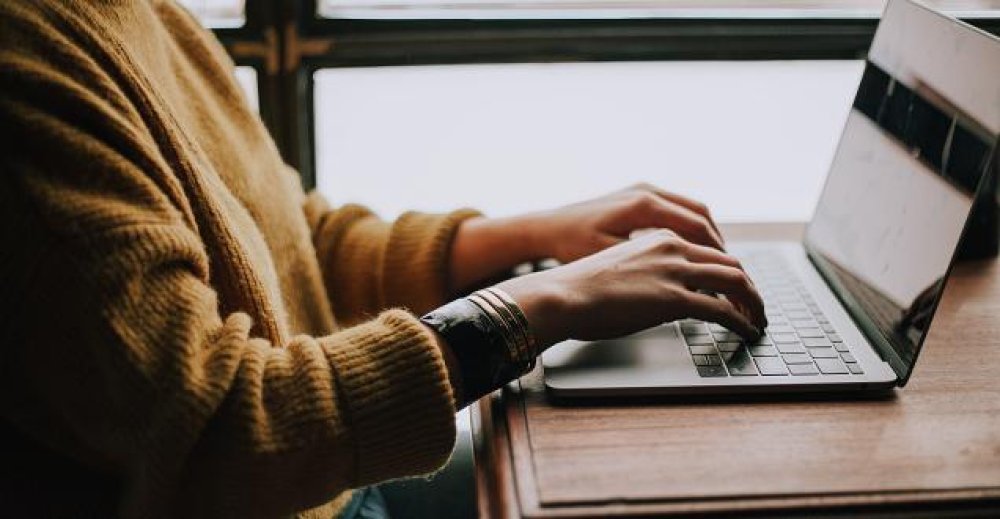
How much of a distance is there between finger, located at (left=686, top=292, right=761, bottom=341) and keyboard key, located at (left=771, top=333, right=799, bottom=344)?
0.07 feet

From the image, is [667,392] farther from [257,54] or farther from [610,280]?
[257,54]

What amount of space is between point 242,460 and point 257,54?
2.54ft

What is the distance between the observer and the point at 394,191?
1.50 m

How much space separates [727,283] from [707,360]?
0.24ft

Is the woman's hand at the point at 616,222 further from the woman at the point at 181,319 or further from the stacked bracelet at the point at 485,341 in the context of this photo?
the stacked bracelet at the point at 485,341

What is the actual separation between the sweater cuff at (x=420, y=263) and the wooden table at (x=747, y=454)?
238mm

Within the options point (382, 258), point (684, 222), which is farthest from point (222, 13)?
point (684, 222)

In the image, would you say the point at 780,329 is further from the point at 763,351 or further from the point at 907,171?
the point at 907,171

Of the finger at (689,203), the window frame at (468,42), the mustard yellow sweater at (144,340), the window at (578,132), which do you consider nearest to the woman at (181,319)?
the mustard yellow sweater at (144,340)

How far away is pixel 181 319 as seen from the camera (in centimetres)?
63

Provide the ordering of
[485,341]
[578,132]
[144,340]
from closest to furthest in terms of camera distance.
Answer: [144,340] → [485,341] → [578,132]

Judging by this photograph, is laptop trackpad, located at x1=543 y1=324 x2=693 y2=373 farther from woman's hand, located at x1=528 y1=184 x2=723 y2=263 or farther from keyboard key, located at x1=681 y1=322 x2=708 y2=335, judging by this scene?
woman's hand, located at x1=528 y1=184 x2=723 y2=263

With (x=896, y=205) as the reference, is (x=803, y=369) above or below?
below

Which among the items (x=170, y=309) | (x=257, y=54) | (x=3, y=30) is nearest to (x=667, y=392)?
(x=170, y=309)
